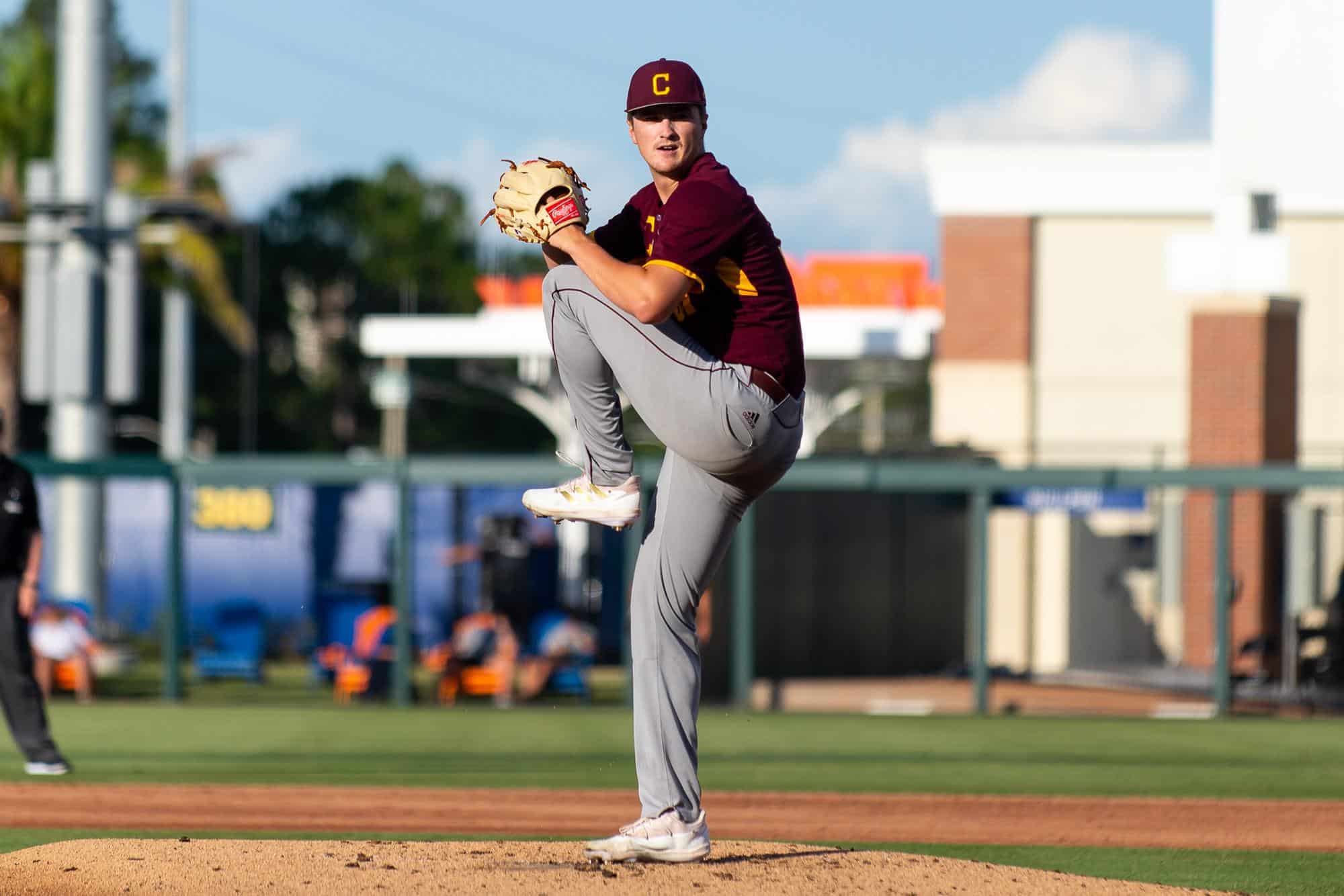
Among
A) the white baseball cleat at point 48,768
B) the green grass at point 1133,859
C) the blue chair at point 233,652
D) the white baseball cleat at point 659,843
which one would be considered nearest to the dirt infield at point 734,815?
the green grass at point 1133,859

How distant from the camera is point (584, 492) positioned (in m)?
5.25

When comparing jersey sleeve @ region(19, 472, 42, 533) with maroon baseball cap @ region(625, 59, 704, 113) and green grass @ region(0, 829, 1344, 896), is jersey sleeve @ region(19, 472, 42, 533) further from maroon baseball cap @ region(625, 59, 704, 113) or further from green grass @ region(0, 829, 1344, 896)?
maroon baseball cap @ region(625, 59, 704, 113)

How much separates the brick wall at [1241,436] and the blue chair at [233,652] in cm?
1160

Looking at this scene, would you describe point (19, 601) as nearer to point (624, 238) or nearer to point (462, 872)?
point (462, 872)

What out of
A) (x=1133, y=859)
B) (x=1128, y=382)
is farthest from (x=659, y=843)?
(x=1128, y=382)

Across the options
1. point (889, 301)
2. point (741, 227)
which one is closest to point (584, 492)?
point (741, 227)

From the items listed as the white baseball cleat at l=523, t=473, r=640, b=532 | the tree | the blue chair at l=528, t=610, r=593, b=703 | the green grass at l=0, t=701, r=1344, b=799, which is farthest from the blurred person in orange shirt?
the tree

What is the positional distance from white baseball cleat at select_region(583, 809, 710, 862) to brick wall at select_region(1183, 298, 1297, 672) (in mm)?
18608

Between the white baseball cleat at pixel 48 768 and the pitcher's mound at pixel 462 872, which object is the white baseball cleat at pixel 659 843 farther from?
the white baseball cleat at pixel 48 768

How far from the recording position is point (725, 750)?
41.0 ft

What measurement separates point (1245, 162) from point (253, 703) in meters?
11.1

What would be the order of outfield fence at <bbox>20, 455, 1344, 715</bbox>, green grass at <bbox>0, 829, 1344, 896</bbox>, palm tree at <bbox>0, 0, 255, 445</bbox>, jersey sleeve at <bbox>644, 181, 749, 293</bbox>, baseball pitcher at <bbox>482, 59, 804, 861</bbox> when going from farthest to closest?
palm tree at <bbox>0, 0, 255, 445</bbox>, outfield fence at <bbox>20, 455, 1344, 715</bbox>, green grass at <bbox>0, 829, 1344, 896</bbox>, baseball pitcher at <bbox>482, 59, 804, 861</bbox>, jersey sleeve at <bbox>644, 181, 749, 293</bbox>

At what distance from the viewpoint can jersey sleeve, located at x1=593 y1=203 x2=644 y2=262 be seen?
17.1 ft

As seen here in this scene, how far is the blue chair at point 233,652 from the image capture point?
64.3ft
